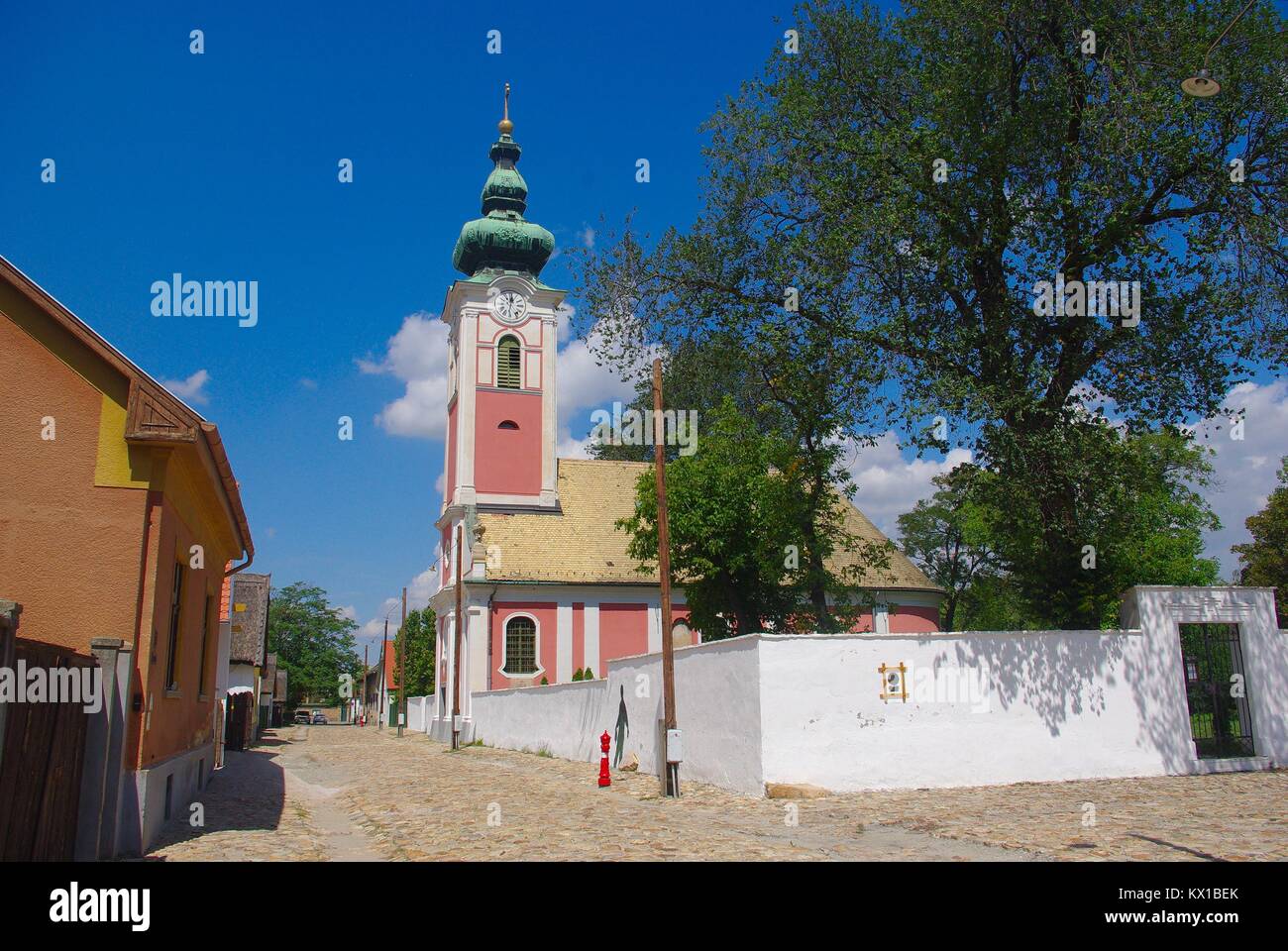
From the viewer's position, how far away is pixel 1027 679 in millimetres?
16250

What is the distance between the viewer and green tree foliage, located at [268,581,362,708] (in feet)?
297

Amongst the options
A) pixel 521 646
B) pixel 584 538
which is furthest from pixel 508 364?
pixel 521 646

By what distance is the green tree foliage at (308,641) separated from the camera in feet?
297

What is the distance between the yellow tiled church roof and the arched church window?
67.3 inches

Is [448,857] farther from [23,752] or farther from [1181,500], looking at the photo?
[1181,500]

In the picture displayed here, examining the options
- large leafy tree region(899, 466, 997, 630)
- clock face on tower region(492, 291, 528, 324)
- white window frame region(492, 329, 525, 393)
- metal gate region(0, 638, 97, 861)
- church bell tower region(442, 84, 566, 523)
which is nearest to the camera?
metal gate region(0, 638, 97, 861)

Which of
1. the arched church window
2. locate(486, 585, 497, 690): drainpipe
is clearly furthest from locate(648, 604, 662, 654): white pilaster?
locate(486, 585, 497, 690): drainpipe

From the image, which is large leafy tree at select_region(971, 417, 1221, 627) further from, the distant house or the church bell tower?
the distant house

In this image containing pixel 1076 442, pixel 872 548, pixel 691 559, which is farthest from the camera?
pixel 691 559

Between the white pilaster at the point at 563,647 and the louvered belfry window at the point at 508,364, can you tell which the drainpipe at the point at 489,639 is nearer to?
the white pilaster at the point at 563,647

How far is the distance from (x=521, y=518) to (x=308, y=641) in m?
60.6

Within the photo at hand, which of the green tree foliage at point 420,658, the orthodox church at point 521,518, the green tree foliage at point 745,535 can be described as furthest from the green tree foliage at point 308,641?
the green tree foliage at point 745,535

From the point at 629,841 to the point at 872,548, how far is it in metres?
15.4
